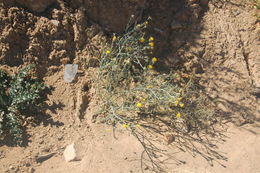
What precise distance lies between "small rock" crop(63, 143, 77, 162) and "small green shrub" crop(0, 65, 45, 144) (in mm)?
587

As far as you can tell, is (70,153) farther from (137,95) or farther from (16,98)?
(137,95)

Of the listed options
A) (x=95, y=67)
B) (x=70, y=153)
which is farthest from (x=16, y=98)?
(x=95, y=67)

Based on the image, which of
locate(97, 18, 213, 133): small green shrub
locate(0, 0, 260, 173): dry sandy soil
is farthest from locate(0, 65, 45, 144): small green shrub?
locate(97, 18, 213, 133): small green shrub

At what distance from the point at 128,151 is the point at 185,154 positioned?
83 cm

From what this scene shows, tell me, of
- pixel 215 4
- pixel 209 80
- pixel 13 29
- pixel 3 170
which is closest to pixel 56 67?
pixel 13 29

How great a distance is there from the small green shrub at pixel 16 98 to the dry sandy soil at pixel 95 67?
6.5 inches

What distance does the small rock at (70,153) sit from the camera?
3.04 m

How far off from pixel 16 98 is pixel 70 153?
1.03m

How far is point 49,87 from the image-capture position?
3422 mm

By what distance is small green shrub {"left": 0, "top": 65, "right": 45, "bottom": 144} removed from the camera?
299cm

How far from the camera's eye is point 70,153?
121 inches

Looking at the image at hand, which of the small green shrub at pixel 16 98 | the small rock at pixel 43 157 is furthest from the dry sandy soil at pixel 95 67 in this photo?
the small green shrub at pixel 16 98

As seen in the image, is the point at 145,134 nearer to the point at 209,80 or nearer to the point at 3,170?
the point at 209,80

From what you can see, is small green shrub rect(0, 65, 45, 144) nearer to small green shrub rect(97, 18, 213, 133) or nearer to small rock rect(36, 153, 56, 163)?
small rock rect(36, 153, 56, 163)
